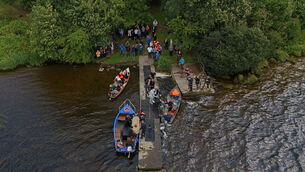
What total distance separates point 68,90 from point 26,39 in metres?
11.3

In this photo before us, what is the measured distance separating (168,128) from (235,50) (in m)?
9.92

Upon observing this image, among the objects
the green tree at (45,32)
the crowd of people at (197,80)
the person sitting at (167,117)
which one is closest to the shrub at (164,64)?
the crowd of people at (197,80)

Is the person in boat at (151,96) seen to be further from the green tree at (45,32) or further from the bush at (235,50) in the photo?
the green tree at (45,32)

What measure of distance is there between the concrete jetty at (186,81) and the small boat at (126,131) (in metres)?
5.87

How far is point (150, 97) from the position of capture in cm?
2095

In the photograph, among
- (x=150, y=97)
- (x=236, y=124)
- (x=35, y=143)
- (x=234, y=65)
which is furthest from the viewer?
(x=234, y=65)

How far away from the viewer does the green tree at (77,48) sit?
2622cm

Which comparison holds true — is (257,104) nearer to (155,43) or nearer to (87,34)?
(155,43)

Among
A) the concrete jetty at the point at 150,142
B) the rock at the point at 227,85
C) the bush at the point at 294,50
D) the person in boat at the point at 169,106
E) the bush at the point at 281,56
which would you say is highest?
the bush at the point at 294,50

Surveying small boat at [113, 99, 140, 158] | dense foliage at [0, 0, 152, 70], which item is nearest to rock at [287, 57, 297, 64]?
dense foliage at [0, 0, 152, 70]

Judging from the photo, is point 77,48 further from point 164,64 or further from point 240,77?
point 240,77

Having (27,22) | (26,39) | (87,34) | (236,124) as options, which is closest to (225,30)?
(236,124)

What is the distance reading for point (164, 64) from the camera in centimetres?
2539

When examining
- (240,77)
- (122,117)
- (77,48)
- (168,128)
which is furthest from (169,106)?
(77,48)
